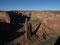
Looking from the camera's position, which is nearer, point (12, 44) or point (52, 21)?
point (12, 44)

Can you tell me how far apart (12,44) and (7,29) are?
5314 mm

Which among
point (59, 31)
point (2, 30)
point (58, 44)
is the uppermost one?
point (58, 44)

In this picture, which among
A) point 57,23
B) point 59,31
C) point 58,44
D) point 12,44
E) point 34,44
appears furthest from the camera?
point 57,23

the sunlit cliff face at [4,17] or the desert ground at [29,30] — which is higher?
the sunlit cliff face at [4,17]

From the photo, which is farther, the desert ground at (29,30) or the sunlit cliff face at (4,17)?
the sunlit cliff face at (4,17)

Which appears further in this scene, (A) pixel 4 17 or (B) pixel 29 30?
(A) pixel 4 17

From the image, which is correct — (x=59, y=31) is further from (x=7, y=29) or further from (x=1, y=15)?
(x=1, y=15)

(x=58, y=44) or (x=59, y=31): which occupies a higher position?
(x=58, y=44)

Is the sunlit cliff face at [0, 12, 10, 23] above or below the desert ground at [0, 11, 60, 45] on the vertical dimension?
above

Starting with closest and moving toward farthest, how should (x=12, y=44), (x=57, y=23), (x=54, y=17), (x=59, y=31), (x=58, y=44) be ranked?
(x=58, y=44)
(x=12, y=44)
(x=59, y=31)
(x=57, y=23)
(x=54, y=17)

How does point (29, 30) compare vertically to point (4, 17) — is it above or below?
below

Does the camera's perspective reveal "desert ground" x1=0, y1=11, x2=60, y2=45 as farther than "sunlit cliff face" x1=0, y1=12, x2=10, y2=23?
No

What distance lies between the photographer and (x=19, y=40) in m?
10.7

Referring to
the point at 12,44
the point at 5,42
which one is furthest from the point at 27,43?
the point at 5,42
